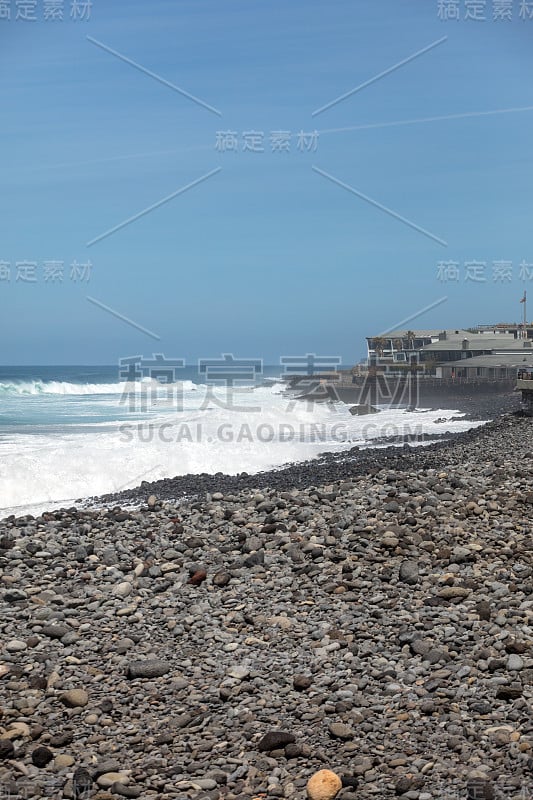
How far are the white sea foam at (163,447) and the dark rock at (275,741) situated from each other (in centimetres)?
1017

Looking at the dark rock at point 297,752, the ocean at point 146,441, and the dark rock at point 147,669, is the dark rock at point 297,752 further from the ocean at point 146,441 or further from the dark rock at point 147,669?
the ocean at point 146,441

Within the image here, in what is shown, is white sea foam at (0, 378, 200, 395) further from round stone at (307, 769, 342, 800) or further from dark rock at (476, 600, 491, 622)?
round stone at (307, 769, 342, 800)

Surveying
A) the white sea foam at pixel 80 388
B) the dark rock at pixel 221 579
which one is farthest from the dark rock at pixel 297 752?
the white sea foam at pixel 80 388

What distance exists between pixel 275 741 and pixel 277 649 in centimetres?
128

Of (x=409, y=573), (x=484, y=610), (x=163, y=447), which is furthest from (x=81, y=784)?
(x=163, y=447)

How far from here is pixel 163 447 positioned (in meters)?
21.4

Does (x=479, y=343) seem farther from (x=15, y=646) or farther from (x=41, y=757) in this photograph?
(x=41, y=757)

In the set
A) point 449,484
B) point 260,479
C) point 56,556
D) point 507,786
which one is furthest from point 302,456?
point 507,786

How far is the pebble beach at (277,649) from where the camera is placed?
16.1ft

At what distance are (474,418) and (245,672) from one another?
1130 inches

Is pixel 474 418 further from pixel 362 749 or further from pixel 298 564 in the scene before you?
pixel 362 749

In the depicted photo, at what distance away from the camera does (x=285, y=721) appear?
541cm

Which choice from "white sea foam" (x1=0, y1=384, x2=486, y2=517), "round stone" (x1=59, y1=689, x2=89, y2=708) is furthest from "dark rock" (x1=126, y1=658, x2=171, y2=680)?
"white sea foam" (x1=0, y1=384, x2=486, y2=517)

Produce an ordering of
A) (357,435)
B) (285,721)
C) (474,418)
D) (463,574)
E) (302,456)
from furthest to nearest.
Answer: (474,418) → (357,435) → (302,456) → (463,574) → (285,721)
